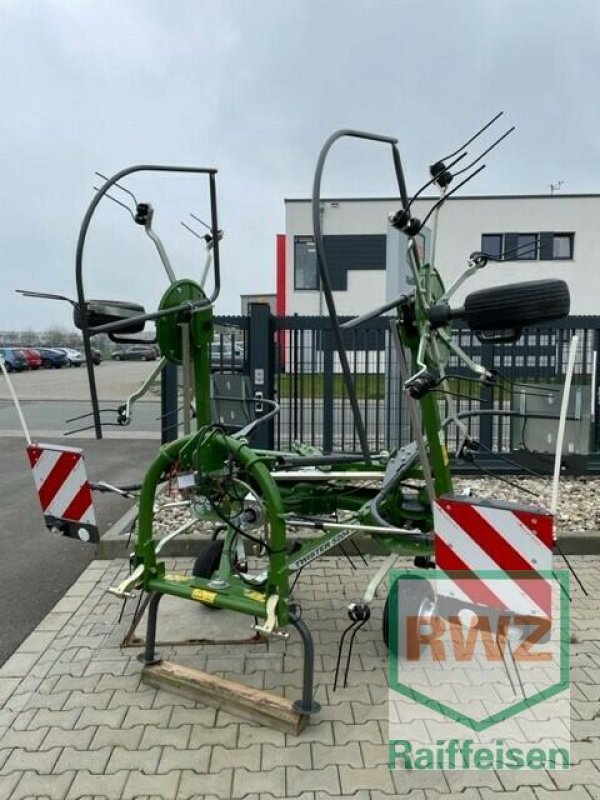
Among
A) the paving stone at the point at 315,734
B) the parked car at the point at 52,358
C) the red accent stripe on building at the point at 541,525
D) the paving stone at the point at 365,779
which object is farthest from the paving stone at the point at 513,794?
the parked car at the point at 52,358

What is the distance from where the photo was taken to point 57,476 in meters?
3.26

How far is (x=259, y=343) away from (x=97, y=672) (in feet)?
12.2

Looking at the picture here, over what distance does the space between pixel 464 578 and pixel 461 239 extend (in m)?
21.5

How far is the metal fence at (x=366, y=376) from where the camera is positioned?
20.9 ft

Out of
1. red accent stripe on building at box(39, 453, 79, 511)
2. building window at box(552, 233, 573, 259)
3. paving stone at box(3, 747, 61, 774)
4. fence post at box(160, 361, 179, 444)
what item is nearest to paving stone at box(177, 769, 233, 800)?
paving stone at box(3, 747, 61, 774)

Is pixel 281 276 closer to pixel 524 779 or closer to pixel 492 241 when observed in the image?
pixel 492 241

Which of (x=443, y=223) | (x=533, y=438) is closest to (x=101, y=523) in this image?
(x=533, y=438)

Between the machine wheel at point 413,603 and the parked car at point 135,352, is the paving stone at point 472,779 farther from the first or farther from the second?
the parked car at point 135,352

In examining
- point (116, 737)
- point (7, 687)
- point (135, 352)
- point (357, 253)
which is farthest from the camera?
point (357, 253)

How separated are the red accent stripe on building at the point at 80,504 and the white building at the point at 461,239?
62.8ft

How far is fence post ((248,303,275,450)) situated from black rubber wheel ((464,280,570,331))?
161 inches

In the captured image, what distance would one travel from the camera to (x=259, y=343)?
20.8 feet

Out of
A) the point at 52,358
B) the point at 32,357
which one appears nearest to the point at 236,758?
the point at 32,357

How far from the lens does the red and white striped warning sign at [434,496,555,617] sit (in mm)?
2449
